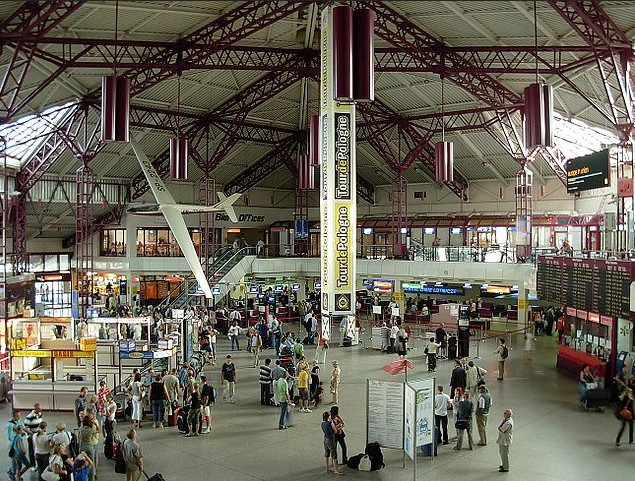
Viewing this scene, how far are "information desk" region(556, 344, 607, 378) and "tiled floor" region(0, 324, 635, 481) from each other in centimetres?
A: 94

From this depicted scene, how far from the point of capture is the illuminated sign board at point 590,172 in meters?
22.8

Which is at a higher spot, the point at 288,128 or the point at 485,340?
the point at 288,128

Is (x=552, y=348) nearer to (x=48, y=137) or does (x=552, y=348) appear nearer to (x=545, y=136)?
(x=545, y=136)

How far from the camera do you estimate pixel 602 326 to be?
781 inches

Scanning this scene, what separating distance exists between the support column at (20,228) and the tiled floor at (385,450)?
1961 cm

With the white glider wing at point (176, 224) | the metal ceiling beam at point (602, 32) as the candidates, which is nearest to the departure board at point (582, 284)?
the metal ceiling beam at point (602, 32)

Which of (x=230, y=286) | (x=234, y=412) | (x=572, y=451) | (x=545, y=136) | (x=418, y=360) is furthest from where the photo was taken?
(x=230, y=286)

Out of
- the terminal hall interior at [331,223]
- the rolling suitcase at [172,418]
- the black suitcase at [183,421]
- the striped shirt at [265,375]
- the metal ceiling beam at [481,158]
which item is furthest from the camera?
the metal ceiling beam at [481,158]

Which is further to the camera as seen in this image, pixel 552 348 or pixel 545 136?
pixel 552 348

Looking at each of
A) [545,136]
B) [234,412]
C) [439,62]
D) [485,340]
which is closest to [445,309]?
[485,340]

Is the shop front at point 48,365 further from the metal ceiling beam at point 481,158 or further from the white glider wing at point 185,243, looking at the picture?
the metal ceiling beam at point 481,158

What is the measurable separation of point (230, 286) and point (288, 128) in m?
12.2

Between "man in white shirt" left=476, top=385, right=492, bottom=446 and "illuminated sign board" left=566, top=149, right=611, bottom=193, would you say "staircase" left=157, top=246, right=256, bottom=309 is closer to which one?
"illuminated sign board" left=566, top=149, right=611, bottom=193

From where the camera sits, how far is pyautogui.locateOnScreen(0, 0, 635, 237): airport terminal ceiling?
2272 cm
